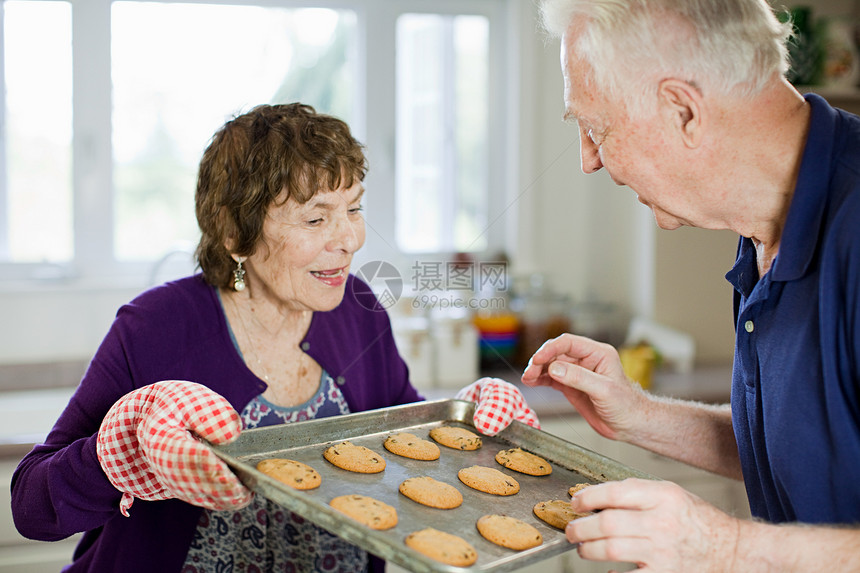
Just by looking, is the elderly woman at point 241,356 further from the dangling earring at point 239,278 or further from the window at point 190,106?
the window at point 190,106

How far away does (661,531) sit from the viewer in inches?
35.5

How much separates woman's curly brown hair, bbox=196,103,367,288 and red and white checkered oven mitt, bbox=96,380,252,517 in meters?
0.36

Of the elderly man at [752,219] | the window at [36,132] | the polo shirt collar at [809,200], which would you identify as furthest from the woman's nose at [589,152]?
the window at [36,132]

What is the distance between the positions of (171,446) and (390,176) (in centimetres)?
195

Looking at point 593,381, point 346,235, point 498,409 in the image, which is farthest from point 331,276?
point 593,381

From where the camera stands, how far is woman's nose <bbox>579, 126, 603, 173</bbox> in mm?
1151

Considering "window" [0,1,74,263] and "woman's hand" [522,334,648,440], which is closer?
"woman's hand" [522,334,648,440]

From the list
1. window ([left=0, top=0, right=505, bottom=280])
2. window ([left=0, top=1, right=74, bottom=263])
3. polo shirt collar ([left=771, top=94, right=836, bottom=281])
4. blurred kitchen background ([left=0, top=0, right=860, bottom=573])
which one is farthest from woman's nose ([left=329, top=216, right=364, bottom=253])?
window ([left=0, top=1, right=74, bottom=263])

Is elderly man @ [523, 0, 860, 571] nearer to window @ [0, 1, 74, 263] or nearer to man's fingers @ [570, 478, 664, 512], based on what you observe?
man's fingers @ [570, 478, 664, 512]

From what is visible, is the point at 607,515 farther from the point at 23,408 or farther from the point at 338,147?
the point at 23,408

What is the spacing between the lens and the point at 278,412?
57.1 inches

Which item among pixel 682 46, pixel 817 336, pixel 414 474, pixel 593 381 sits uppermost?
pixel 682 46

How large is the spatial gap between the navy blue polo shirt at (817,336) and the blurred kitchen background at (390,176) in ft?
4.01

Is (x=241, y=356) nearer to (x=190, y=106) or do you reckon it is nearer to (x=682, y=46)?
(x=682, y=46)
